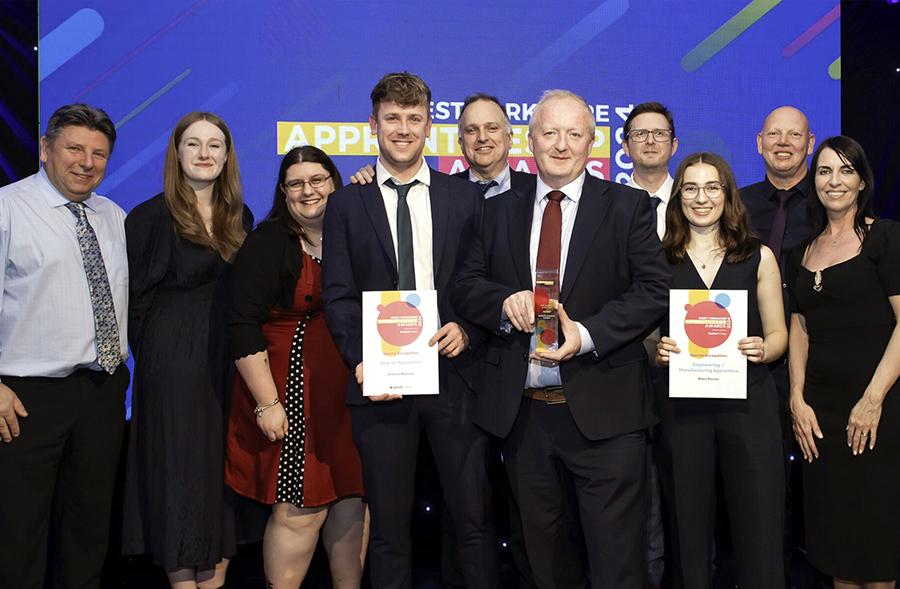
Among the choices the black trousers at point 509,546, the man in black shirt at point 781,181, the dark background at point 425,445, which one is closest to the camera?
the black trousers at point 509,546

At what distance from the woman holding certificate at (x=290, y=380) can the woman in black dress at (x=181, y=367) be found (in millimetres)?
141

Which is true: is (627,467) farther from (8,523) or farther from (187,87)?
(187,87)

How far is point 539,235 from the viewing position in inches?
101

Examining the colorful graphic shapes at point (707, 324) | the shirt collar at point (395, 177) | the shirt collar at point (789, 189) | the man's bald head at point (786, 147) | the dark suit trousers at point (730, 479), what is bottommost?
the dark suit trousers at point (730, 479)

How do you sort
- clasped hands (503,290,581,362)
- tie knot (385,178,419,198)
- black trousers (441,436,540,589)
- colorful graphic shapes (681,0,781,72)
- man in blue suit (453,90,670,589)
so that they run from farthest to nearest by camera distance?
1. colorful graphic shapes (681,0,781,72)
2. black trousers (441,436,540,589)
3. tie knot (385,178,419,198)
4. man in blue suit (453,90,670,589)
5. clasped hands (503,290,581,362)

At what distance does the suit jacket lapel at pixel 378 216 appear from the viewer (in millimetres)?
2668

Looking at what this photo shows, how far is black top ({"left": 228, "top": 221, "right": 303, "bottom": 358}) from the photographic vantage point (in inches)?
115

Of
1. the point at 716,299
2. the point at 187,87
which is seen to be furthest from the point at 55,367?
the point at 716,299

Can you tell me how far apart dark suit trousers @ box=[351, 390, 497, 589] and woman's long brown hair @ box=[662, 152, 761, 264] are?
0.95 meters

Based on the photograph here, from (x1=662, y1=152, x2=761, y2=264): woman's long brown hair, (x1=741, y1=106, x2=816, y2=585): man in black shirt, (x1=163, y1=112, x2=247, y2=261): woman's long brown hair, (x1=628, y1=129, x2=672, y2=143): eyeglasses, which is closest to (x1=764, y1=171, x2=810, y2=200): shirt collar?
(x1=741, y1=106, x2=816, y2=585): man in black shirt

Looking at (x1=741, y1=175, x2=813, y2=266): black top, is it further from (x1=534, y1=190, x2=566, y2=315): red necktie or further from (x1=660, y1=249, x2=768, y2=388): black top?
(x1=534, y1=190, x2=566, y2=315): red necktie

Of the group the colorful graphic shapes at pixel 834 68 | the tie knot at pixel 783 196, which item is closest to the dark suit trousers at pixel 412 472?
the tie knot at pixel 783 196

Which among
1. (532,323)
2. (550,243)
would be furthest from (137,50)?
(532,323)

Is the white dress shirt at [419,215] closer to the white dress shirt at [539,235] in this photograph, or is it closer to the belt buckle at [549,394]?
the white dress shirt at [539,235]
